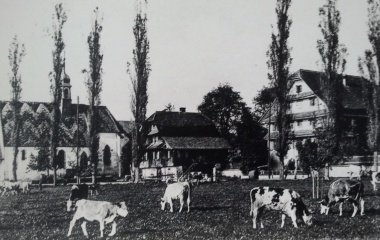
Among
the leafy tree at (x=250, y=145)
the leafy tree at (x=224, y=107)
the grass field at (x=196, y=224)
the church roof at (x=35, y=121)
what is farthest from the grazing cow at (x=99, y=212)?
the leafy tree at (x=224, y=107)

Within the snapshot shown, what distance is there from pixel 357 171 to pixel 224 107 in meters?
23.0

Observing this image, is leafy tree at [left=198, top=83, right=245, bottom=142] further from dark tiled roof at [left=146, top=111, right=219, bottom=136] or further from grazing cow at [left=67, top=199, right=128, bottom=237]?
grazing cow at [left=67, top=199, right=128, bottom=237]

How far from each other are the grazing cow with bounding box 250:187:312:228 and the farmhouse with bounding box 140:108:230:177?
21094mm

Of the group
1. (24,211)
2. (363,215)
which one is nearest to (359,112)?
(363,215)

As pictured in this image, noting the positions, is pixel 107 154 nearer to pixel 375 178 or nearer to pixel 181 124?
pixel 181 124

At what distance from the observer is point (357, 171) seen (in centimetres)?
1939

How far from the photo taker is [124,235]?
7.72 m

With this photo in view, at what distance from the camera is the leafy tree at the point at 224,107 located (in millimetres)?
41469

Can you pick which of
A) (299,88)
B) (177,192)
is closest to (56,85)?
(177,192)

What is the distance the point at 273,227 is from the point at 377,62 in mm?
6233

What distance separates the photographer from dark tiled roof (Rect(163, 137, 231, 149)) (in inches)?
1253

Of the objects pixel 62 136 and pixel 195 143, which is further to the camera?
pixel 195 143

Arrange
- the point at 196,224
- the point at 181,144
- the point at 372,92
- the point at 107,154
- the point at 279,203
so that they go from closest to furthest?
the point at 279,203
the point at 196,224
the point at 372,92
the point at 181,144
the point at 107,154

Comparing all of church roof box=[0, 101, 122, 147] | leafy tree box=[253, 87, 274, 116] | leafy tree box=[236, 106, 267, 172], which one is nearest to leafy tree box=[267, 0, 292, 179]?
church roof box=[0, 101, 122, 147]
